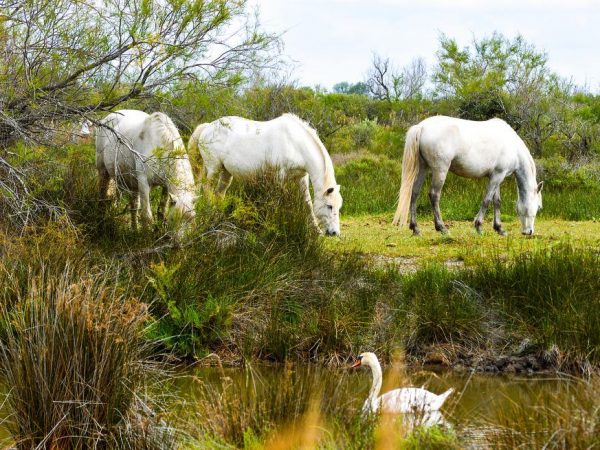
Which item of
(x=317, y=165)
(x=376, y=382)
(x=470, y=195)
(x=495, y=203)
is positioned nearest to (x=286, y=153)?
(x=317, y=165)

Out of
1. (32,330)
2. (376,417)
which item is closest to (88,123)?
(32,330)

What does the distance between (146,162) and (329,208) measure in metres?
4.76

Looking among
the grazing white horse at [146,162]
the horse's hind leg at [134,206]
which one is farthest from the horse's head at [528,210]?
the horse's hind leg at [134,206]

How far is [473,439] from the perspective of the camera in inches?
165

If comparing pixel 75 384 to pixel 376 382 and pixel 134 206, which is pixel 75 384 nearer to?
pixel 376 382

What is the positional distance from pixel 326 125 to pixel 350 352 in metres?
22.4

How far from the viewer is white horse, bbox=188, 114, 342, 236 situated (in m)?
Answer: 12.4

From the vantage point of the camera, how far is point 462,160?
44.7 ft

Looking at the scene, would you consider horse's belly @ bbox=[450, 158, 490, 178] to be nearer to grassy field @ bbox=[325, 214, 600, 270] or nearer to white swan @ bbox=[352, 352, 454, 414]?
grassy field @ bbox=[325, 214, 600, 270]

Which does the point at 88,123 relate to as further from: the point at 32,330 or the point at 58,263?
Result: the point at 32,330

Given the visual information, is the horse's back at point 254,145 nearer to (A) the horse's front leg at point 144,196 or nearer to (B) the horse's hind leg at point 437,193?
(B) the horse's hind leg at point 437,193

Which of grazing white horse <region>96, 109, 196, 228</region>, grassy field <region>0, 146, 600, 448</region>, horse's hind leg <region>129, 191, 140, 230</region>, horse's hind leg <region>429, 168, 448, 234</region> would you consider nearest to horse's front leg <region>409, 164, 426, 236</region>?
horse's hind leg <region>429, 168, 448, 234</region>

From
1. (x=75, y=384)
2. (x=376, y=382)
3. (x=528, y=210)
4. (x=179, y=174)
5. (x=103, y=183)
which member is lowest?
(x=376, y=382)

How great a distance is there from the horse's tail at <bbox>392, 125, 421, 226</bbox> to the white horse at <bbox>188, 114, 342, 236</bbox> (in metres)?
1.25
